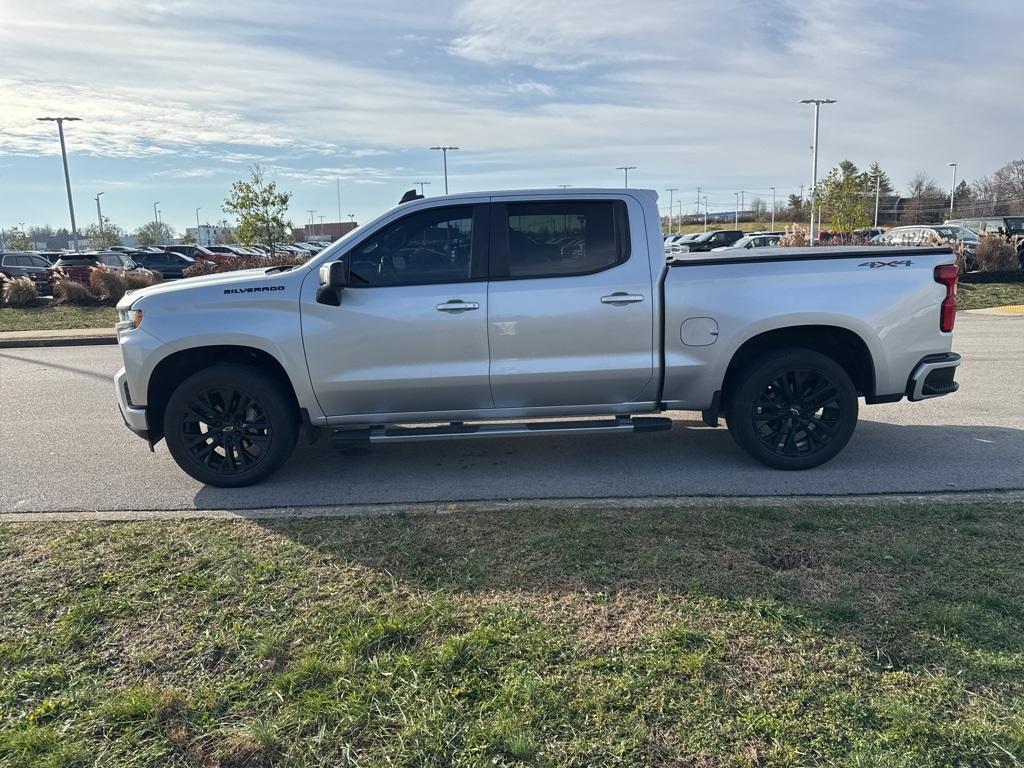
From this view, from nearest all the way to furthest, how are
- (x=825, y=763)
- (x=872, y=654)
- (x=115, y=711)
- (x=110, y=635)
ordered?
(x=825, y=763)
(x=115, y=711)
(x=872, y=654)
(x=110, y=635)

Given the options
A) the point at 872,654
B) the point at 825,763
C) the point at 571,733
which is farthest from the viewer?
the point at 872,654

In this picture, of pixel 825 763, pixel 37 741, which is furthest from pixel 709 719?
pixel 37 741

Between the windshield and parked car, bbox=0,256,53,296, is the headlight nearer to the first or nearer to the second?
parked car, bbox=0,256,53,296

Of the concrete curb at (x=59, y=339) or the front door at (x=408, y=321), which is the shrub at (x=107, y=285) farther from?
the front door at (x=408, y=321)

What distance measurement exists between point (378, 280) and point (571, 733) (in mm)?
3509

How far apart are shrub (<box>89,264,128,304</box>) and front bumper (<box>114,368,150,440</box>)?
1846cm

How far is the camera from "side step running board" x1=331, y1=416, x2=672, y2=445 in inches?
213

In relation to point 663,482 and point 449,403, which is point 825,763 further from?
point 449,403

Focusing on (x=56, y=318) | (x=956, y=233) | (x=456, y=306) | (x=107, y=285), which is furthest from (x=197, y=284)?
(x=956, y=233)

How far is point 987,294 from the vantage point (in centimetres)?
1912

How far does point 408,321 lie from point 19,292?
2150 centimetres

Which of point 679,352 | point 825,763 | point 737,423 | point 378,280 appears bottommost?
point 825,763

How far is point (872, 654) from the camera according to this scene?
3.08 metres

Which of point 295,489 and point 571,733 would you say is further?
point 295,489
